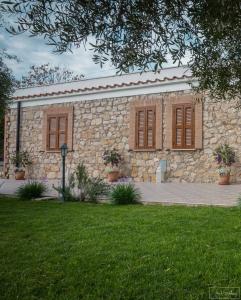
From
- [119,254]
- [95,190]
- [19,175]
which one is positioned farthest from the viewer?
[19,175]

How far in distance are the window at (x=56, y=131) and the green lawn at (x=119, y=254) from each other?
Answer: 10241 millimetres

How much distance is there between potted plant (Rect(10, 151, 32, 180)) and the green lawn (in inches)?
430

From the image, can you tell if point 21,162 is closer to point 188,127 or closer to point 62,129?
point 62,129

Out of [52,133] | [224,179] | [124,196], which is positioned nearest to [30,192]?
[124,196]

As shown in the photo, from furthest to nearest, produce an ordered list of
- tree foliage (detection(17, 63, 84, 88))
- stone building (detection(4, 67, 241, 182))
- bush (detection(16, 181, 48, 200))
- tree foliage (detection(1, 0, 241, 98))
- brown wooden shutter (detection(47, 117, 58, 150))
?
tree foliage (detection(17, 63, 84, 88))
brown wooden shutter (detection(47, 117, 58, 150))
stone building (detection(4, 67, 241, 182))
bush (detection(16, 181, 48, 200))
tree foliage (detection(1, 0, 241, 98))

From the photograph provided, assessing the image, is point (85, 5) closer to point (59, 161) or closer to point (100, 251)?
point (100, 251)

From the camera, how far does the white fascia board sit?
1484 centimetres

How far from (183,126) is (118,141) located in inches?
102

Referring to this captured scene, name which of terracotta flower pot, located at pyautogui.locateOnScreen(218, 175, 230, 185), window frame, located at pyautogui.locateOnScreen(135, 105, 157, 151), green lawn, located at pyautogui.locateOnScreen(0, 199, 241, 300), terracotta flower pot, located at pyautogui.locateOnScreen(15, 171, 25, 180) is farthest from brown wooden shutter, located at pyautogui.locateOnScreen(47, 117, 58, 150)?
green lawn, located at pyautogui.locateOnScreen(0, 199, 241, 300)

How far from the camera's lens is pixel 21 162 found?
713 inches

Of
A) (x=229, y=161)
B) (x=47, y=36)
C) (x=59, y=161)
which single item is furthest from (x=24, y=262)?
(x=59, y=161)

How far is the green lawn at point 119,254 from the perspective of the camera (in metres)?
3.46

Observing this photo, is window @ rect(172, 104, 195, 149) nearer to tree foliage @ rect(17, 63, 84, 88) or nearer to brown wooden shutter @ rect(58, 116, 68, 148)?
brown wooden shutter @ rect(58, 116, 68, 148)

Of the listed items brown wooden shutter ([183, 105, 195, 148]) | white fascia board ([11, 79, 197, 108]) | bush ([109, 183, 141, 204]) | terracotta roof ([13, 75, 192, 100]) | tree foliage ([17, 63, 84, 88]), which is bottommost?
bush ([109, 183, 141, 204])
